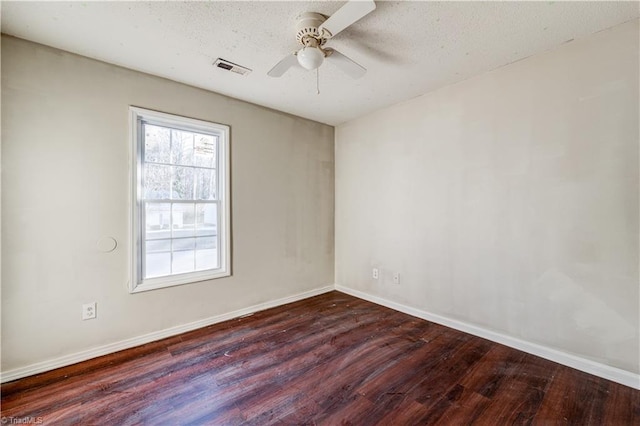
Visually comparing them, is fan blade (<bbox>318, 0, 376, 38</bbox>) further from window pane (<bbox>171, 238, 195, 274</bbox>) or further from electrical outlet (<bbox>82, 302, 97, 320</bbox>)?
electrical outlet (<bbox>82, 302, 97, 320</bbox>)

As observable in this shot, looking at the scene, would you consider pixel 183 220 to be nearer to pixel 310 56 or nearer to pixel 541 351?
pixel 310 56

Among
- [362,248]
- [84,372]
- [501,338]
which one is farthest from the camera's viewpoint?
[362,248]

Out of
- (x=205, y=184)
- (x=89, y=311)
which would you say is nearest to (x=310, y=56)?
(x=205, y=184)

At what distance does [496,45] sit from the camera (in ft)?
6.86

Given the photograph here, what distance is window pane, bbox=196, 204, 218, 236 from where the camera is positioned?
2.89 meters

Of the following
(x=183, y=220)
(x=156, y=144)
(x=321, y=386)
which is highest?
(x=156, y=144)

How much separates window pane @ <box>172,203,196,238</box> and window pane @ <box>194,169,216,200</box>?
0.56 feet

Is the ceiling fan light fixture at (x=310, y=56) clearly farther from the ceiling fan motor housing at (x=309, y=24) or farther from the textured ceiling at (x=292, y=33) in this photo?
the textured ceiling at (x=292, y=33)

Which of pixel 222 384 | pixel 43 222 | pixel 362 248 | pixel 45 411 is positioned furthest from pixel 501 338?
pixel 43 222

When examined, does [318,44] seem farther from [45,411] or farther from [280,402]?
[45,411]

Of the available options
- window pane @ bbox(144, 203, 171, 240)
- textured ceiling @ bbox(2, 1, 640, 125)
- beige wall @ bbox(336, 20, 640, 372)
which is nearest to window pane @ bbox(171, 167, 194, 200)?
window pane @ bbox(144, 203, 171, 240)

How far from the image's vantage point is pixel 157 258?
262 cm

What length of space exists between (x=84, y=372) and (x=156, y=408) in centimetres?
85

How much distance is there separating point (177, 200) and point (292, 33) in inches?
74.9
